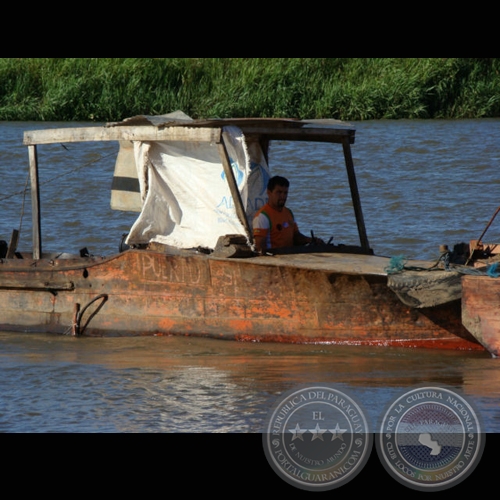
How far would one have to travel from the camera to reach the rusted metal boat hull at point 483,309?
23.7 ft

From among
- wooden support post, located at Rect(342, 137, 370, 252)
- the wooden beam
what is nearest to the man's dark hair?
the wooden beam

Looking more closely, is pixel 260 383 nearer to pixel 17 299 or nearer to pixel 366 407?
pixel 366 407

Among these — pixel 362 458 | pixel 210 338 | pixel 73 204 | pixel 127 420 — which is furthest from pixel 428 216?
pixel 362 458

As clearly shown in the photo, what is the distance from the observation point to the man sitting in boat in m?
8.34

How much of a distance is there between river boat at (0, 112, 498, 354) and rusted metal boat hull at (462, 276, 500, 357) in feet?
0.31

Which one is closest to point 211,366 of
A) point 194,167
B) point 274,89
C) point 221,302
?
point 221,302

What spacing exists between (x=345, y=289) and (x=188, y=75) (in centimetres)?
1464

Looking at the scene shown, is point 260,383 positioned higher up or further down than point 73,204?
further down

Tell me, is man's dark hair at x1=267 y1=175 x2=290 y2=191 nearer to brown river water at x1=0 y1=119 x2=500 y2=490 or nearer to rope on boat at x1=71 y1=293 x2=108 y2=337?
brown river water at x1=0 y1=119 x2=500 y2=490

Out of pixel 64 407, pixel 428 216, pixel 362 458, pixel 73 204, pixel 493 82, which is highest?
pixel 493 82

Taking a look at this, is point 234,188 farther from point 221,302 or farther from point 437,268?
point 437,268

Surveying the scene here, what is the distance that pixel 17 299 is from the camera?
914 centimetres

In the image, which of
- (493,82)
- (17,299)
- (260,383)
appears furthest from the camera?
(493,82)

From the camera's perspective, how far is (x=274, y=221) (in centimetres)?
852
